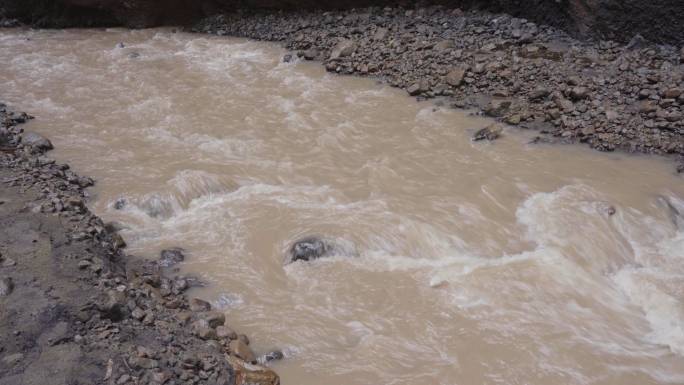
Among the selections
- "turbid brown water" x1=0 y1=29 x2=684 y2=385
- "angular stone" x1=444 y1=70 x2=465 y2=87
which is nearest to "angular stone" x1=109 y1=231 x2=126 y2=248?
"turbid brown water" x1=0 y1=29 x2=684 y2=385

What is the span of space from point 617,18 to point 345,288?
24.9ft

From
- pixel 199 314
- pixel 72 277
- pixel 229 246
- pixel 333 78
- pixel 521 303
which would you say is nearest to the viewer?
pixel 72 277

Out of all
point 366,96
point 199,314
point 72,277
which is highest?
point 366,96

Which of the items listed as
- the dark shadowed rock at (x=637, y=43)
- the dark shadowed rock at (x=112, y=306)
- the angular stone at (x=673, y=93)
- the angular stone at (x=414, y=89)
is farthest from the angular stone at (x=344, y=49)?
the dark shadowed rock at (x=112, y=306)

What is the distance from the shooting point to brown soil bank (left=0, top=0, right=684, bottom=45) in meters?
9.09

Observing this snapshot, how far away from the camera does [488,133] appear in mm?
7738

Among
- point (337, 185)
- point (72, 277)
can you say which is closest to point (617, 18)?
point (337, 185)

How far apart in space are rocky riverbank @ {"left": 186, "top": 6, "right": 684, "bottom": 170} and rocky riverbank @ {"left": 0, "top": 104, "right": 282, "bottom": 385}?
221 inches

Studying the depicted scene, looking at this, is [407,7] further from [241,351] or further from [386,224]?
[241,351]

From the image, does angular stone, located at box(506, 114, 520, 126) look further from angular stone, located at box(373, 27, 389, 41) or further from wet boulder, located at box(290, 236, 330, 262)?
wet boulder, located at box(290, 236, 330, 262)

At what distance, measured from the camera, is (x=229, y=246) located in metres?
5.47

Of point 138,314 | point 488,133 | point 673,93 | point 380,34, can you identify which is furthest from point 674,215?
point 380,34

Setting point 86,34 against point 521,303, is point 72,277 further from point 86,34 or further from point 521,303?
point 86,34

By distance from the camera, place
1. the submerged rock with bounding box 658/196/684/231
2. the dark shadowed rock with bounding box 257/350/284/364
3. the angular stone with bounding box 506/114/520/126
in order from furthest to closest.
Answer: the angular stone with bounding box 506/114/520/126 → the submerged rock with bounding box 658/196/684/231 → the dark shadowed rock with bounding box 257/350/284/364
